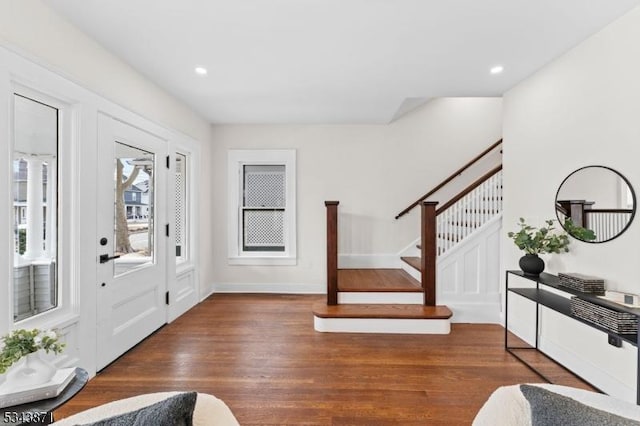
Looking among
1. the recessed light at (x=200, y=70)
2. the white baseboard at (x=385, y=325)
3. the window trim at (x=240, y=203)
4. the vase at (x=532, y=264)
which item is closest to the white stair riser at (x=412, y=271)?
the white baseboard at (x=385, y=325)

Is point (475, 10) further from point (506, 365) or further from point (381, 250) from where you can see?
point (381, 250)

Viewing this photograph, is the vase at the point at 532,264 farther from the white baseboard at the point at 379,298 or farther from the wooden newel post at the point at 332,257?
the wooden newel post at the point at 332,257

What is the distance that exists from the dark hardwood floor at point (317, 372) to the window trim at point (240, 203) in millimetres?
1352

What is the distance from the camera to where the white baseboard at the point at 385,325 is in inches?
130

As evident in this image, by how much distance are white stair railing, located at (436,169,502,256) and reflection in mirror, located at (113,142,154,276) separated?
129 inches

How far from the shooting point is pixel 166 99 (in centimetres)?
346

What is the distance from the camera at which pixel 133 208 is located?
303 cm

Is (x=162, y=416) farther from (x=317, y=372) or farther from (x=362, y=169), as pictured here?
(x=362, y=169)

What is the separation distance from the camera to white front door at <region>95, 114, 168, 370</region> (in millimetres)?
2555

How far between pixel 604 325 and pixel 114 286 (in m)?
3.66

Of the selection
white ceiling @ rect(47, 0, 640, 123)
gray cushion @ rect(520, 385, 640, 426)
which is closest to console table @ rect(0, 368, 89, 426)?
gray cushion @ rect(520, 385, 640, 426)

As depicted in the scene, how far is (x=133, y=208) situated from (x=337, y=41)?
242 cm

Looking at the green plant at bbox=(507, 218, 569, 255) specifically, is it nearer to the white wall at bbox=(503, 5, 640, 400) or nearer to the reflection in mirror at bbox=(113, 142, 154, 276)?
the white wall at bbox=(503, 5, 640, 400)

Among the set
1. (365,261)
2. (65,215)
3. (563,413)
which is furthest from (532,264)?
(65,215)
